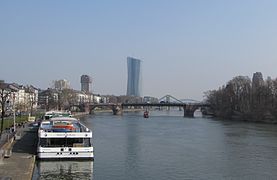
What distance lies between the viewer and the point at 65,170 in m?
30.4

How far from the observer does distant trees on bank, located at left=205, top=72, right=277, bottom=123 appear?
335ft

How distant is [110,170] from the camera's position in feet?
103

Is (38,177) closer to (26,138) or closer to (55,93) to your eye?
(26,138)

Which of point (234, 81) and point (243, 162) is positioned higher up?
point (234, 81)

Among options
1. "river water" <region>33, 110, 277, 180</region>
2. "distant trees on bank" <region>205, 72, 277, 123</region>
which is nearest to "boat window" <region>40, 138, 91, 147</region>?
"river water" <region>33, 110, 277, 180</region>

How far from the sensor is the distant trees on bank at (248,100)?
102250 mm

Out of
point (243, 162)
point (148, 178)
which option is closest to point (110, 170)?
point (148, 178)

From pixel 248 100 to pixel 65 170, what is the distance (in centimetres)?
8678

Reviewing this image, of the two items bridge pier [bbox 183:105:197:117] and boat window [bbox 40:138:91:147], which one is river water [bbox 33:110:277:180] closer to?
boat window [bbox 40:138:91:147]

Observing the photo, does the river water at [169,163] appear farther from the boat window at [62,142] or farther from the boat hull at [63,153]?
the boat window at [62,142]

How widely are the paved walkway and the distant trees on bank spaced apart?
71.1 metres

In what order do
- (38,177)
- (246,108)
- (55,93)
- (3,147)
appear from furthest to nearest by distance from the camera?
(55,93)
(246,108)
(3,147)
(38,177)

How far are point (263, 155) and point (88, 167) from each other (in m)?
18.0

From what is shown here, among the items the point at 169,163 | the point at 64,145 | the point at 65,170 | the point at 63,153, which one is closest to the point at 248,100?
the point at 169,163
